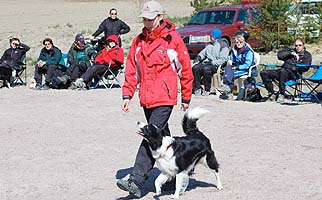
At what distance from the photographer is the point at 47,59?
1443 centimetres

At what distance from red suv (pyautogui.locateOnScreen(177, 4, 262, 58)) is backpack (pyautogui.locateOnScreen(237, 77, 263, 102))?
6.01m

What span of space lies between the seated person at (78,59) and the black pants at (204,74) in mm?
2569

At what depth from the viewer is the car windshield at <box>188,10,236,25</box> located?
19.3 metres

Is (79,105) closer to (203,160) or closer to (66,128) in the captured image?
(66,128)

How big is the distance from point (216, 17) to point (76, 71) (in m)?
6.41

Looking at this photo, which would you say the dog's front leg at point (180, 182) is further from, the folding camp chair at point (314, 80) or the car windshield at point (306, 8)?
the car windshield at point (306, 8)

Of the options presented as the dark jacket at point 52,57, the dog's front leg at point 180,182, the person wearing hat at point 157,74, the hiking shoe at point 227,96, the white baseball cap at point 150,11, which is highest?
the white baseball cap at point 150,11

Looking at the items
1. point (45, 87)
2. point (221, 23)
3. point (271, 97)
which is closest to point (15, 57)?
point (45, 87)

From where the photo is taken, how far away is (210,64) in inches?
507

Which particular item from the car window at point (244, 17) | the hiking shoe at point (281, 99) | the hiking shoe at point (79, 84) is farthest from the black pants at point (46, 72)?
the car window at point (244, 17)

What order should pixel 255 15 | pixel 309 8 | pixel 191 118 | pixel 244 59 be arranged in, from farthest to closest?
pixel 255 15 → pixel 309 8 → pixel 244 59 → pixel 191 118

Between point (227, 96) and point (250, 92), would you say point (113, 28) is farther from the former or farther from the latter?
point (250, 92)

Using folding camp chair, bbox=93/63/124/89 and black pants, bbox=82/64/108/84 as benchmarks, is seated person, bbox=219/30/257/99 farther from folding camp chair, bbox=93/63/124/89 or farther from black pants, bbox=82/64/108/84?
black pants, bbox=82/64/108/84

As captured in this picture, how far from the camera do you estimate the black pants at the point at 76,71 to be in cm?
1424
